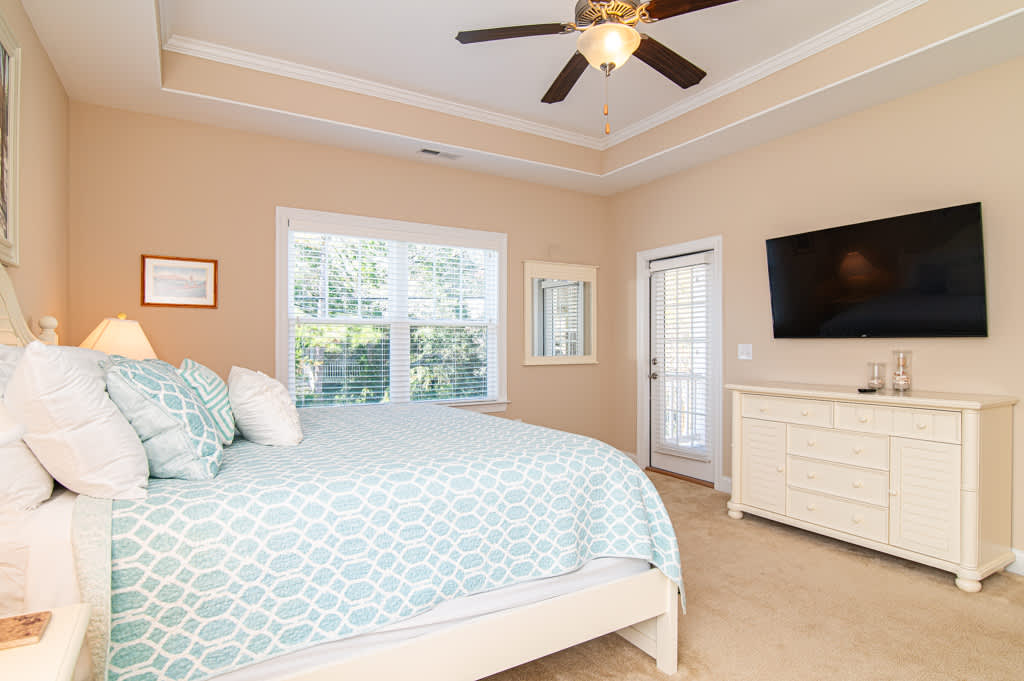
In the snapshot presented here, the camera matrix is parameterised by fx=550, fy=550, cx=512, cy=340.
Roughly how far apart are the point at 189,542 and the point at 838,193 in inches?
156

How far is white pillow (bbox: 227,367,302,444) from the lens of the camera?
2.12 meters

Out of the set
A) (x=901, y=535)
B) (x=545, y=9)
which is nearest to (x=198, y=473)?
(x=545, y=9)

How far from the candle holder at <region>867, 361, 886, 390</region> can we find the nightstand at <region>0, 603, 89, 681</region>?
12.1ft

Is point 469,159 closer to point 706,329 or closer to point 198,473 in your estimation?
point 706,329

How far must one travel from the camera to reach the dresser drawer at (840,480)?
2945mm

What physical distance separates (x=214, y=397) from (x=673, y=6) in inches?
90.0

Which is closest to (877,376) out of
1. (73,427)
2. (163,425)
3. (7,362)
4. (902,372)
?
(902,372)

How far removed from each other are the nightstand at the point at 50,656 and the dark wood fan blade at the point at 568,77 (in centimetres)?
244

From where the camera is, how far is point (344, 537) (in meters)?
1.50

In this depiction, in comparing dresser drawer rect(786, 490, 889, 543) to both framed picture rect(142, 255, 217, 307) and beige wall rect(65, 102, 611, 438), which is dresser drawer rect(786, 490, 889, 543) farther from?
framed picture rect(142, 255, 217, 307)

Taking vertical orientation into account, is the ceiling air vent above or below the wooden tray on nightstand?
above

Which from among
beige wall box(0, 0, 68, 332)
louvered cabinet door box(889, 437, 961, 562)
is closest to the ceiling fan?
beige wall box(0, 0, 68, 332)

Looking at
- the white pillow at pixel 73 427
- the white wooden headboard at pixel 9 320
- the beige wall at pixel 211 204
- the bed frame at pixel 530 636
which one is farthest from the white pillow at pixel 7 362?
the beige wall at pixel 211 204

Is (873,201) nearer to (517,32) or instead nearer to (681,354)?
(681,354)
